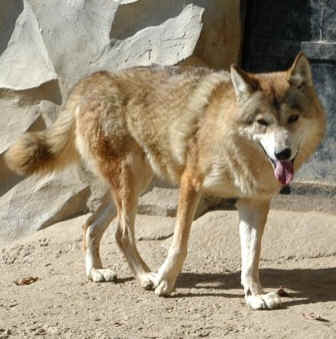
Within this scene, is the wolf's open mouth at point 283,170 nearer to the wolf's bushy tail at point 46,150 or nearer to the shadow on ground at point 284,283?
the shadow on ground at point 284,283

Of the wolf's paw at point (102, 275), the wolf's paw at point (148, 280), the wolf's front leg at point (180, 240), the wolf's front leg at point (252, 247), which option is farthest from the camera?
the wolf's paw at point (102, 275)

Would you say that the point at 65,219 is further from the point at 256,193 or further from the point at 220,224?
the point at 256,193

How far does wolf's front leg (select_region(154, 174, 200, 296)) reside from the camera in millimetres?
5613

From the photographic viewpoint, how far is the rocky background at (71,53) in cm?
699

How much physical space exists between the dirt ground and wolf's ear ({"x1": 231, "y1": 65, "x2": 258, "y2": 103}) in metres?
1.37

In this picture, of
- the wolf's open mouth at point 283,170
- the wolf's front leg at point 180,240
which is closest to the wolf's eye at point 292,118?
the wolf's open mouth at point 283,170

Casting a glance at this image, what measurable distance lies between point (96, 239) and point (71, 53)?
186 cm

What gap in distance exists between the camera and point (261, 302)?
536cm

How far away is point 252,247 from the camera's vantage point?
5.61m

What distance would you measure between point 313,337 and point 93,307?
58.0 inches

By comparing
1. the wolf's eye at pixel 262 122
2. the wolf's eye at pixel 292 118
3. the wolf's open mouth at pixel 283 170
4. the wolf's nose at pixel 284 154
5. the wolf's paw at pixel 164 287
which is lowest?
the wolf's paw at pixel 164 287

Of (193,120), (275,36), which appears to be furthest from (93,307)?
(275,36)

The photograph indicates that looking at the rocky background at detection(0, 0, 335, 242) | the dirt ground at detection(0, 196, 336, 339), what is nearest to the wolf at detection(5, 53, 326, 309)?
the dirt ground at detection(0, 196, 336, 339)

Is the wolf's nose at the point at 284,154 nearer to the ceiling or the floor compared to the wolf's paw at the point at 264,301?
nearer to the ceiling
